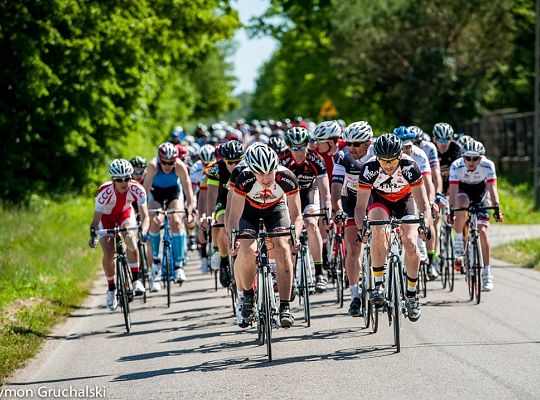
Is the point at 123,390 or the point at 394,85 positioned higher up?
the point at 394,85

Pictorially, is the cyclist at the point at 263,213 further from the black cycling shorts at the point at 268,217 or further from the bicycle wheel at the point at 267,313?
the bicycle wheel at the point at 267,313

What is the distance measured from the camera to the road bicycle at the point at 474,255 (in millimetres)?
13555

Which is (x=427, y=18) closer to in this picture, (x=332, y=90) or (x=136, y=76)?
(x=332, y=90)

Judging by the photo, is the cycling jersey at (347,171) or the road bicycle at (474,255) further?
the road bicycle at (474,255)

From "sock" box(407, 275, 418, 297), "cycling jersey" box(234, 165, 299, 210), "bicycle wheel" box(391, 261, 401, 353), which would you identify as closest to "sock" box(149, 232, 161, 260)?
"cycling jersey" box(234, 165, 299, 210)

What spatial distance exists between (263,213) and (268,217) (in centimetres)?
6

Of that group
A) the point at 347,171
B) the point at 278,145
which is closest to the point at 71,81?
the point at 278,145

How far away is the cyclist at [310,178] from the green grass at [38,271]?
10.7 ft

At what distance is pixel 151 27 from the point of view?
2902 cm

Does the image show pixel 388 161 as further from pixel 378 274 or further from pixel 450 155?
pixel 450 155

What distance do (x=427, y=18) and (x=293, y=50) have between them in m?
19.9

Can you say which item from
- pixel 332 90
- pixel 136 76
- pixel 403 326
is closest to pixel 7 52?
pixel 136 76

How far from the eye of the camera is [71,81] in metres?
27.6

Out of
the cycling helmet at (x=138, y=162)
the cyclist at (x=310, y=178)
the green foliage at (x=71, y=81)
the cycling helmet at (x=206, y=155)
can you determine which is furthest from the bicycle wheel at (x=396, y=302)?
the green foliage at (x=71, y=81)
